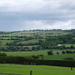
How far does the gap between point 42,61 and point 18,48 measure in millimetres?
52185

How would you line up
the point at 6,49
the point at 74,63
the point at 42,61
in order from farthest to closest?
1. the point at 6,49
2. the point at 42,61
3. the point at 74,63

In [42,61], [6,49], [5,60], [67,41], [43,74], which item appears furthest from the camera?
[67,41]

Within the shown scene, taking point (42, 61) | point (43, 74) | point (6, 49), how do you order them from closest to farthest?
point (43, 74) → point (42, 61) → point (6, 49)

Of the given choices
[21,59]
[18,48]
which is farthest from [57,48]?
[21,59]

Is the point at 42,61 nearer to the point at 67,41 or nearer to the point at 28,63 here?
the point at 28,63

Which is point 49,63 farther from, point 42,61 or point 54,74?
point 54,74

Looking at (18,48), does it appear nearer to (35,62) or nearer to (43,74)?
(35,62)

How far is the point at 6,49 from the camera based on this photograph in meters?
105

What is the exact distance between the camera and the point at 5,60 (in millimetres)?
62625

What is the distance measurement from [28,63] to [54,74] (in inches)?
973

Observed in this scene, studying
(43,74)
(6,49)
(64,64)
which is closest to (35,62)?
(64,64)

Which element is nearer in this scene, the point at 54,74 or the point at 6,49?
the point at 54,74

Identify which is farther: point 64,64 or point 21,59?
point 21,59

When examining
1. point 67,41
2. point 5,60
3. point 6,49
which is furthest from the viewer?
point 67,41
